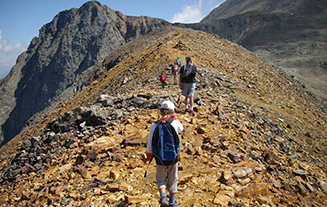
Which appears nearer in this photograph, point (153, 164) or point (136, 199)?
point (136, 199)

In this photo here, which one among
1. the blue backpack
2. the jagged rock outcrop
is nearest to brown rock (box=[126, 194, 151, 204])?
the blue backpack

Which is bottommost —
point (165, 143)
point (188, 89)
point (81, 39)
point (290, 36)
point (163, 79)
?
point (165, 143)

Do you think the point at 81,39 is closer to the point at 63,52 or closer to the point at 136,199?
the point at 63,52

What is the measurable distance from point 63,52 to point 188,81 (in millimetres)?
128292

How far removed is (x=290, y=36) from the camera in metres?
71.2

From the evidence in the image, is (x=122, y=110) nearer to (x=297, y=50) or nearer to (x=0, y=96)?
(x=297, y=50)

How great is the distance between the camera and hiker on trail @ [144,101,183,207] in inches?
137

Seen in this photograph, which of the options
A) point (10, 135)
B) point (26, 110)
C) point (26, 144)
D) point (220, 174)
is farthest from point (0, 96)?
point (220, 174)

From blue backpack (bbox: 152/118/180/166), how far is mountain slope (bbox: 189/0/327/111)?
29960 mm

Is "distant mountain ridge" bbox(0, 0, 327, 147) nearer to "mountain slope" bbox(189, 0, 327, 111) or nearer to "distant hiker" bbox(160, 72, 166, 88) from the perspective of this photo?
"mountain slope" bbox(189, 0, 327, 111)

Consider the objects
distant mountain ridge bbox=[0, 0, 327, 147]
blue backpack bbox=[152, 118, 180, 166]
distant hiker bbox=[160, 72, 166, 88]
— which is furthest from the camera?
distant mountain ridge bbox=[0, 0, 327, 147]

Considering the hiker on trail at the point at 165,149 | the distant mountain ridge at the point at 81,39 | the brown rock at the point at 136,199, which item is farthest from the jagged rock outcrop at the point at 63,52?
the hiker on trail at the point at 165,149

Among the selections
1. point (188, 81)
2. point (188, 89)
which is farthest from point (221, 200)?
point (188, 81)

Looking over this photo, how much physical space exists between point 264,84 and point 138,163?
55.8 feet
